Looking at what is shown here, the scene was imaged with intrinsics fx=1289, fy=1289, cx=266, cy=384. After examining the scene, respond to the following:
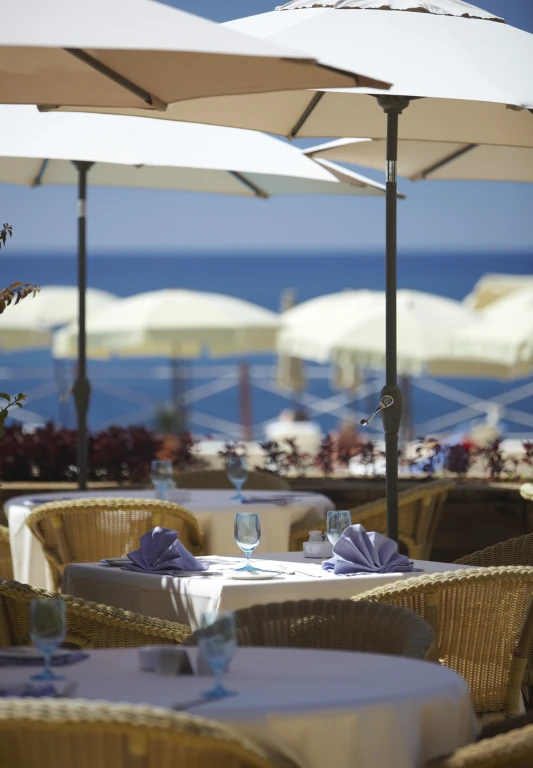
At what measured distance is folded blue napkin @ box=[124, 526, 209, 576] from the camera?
3.85 m

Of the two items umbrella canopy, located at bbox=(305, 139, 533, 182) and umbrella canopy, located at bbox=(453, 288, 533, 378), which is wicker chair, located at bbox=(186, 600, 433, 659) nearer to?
umbrella canopy, located at bbox=(305, 139, 533, 182)

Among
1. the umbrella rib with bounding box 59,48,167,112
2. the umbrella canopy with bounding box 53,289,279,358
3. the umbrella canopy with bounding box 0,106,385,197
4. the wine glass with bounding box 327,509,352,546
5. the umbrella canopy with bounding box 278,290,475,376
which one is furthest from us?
the umbrella canopy with bounding box 53,289,279,358

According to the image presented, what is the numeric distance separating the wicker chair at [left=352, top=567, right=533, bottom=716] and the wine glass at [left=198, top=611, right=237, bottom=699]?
91 centimetres

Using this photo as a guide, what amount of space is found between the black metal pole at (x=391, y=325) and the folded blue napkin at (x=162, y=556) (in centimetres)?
103

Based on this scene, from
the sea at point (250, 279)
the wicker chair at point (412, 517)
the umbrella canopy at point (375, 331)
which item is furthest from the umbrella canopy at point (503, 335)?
the sea at point (250, 279)

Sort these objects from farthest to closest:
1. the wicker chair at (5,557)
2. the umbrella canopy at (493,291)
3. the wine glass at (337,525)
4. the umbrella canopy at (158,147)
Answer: the umbrella canopy at (493,291) → the umbrella canopy at (158,147) → the wicker chair at (5,557) → the wine glass at (337,525)

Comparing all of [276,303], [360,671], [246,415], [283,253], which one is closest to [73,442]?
[360,671]

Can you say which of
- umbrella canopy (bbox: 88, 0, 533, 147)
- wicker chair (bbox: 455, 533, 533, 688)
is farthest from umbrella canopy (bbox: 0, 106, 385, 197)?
wicker chair (bbox: 455, 533, 533, 688)

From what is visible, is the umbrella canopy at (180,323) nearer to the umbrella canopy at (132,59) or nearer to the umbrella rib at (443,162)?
the umbrella rib at (443,162)

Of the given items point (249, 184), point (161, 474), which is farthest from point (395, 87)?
point (249, 184)

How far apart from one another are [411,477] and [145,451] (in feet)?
4.93

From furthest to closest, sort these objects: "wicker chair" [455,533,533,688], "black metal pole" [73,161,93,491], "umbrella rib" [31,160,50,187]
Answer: "umbrella rib" [31,160,50,187] → "black metal pole" [73,161,93,491] → "wicker chair" [455,533,533,688]

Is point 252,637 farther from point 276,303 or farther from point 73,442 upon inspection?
point 276,303

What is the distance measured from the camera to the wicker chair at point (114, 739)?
6.61 ft
